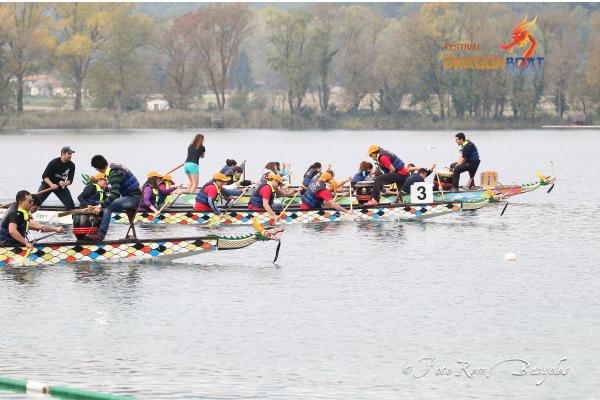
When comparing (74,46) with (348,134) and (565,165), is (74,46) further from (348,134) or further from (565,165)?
(565,165)

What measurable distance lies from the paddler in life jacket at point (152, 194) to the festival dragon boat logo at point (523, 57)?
95163 mm

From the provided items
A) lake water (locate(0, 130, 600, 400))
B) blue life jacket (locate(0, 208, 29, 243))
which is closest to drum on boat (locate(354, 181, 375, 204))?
lake water (locate(0, 130, 600, 400))

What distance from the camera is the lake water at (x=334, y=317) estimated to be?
17.4 metres

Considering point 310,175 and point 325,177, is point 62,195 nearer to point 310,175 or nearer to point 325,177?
point 325,177

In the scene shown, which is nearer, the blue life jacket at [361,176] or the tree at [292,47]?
the blue life jacket at [361,176]

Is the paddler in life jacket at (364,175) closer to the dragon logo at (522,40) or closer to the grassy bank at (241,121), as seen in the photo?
the dragon logo at (522,40)

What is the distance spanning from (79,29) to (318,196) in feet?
343

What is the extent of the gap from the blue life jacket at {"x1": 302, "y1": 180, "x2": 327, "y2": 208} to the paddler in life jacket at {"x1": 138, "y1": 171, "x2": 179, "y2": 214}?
12.2ft

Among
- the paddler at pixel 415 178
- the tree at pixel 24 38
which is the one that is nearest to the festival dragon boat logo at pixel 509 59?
the tree at pixel 24 38

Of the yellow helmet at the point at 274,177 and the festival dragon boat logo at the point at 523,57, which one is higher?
the festival dragon boat logo at the point at 523,57

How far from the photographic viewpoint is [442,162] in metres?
78.5

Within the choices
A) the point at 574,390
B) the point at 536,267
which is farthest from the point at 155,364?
the point at 536,267

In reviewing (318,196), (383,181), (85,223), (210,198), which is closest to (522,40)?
Result: (383,181)

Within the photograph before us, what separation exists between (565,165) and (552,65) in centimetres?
5553
